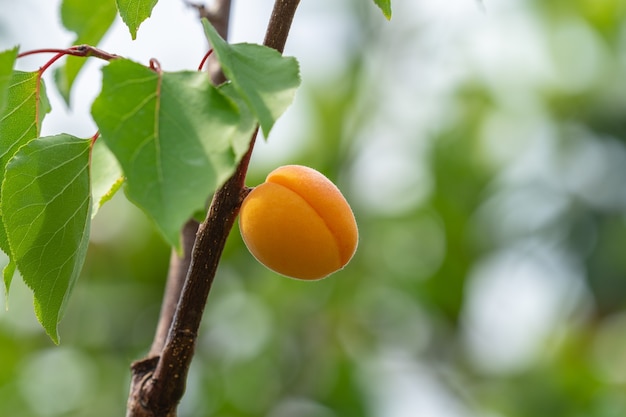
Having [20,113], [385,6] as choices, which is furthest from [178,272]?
[385,6]

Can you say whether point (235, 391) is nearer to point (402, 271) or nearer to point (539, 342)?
point (402, 271)

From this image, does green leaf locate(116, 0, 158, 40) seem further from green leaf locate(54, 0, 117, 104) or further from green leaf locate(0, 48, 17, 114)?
green leaf locate(54, 0, 117, 104)

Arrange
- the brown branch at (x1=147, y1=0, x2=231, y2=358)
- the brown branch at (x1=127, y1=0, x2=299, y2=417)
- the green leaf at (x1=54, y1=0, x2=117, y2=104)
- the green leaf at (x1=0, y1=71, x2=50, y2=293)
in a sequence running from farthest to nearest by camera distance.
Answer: the green leaf at (x1=54, y1=0, x2=117, y2=104) → the brown branch at (x1=147, y1=0, x2=231, y2=358) → the green leaf at (x1=0, y1=71, x2=50, y2=293) → the brown branch at (x1=127, y1=0, x2=299, y2=417)

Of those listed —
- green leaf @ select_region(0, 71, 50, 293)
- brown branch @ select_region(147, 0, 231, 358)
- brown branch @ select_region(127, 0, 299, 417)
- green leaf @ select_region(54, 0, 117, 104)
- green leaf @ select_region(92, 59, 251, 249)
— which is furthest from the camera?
green leaf @ select_region(54, 0, 117, 104)

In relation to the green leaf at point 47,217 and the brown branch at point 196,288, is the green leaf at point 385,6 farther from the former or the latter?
the green leaf at point 47,217

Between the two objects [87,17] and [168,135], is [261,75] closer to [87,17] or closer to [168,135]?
[168,135]

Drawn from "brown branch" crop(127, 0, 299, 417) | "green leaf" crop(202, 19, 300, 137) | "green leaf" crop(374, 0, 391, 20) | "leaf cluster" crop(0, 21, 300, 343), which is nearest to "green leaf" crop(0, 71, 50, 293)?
"leaf cluster" crop(0, 21, 300, 343)

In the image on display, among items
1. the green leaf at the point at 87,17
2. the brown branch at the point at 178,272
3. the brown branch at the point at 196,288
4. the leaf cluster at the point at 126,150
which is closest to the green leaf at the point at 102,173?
the leaf cluster at the point at 126,150
